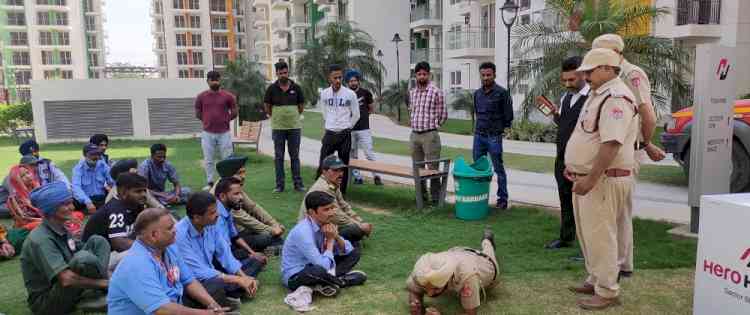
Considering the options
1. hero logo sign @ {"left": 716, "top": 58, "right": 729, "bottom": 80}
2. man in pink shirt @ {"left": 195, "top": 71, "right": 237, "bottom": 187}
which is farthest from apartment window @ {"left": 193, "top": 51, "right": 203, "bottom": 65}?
hero logo sign @ {"left": 716, "top": 58, "right": 729, "bottom": 80}

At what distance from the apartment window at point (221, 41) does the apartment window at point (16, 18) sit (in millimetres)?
22100

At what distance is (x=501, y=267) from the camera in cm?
500

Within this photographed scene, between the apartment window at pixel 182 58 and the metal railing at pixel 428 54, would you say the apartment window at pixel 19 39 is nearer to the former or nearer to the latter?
the apartment window at pixel 182 58

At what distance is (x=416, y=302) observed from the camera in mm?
3900

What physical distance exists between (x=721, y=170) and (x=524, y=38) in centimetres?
930

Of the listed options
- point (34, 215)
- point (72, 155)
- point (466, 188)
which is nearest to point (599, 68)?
point (466, 188)

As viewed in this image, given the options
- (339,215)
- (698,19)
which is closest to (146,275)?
(339,215)

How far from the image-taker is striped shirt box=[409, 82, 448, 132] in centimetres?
723

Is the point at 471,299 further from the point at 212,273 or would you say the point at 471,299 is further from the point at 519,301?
the point at 212,273

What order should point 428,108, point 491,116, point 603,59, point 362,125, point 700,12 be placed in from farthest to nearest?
point 700,12 < point 362,125 < point 428,108 < point 491,116 < point 603,59

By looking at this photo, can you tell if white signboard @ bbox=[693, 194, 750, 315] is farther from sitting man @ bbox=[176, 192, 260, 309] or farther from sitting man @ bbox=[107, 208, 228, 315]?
sitting man @ bbox=[176, 192, 260, 309]

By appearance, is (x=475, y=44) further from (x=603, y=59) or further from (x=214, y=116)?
(x=603, y=59)

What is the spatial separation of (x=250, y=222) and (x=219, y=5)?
243 ft

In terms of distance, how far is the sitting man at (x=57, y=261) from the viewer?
3646 mm
